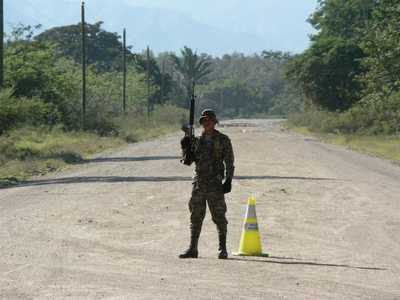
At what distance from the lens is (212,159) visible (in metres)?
12.0

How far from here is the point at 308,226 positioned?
16.1 meters

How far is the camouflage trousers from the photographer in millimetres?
12055

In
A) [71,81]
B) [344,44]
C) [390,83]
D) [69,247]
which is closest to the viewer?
[69,247]

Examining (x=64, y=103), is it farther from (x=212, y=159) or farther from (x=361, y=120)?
(x=212, y=159)

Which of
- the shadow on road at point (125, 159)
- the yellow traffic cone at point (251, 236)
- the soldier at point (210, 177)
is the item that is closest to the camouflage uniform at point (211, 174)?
the soldier at point (210, 177)

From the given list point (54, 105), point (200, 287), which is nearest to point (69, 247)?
point (200, 287)

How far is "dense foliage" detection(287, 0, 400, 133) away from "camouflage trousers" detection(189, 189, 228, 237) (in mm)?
33393

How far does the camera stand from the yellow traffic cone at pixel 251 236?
40.5 ft

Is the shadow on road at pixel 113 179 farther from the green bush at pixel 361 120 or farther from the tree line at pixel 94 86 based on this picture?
the green bush at pixel 361 120

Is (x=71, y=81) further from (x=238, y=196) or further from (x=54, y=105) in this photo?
(x=238, y=196)

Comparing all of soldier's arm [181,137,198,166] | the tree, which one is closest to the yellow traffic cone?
soldier's arm [181,137,198,166]

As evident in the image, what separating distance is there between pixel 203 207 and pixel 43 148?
27.8 meters

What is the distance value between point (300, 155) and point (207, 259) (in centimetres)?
2701

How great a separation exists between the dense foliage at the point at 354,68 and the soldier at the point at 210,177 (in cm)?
3339
